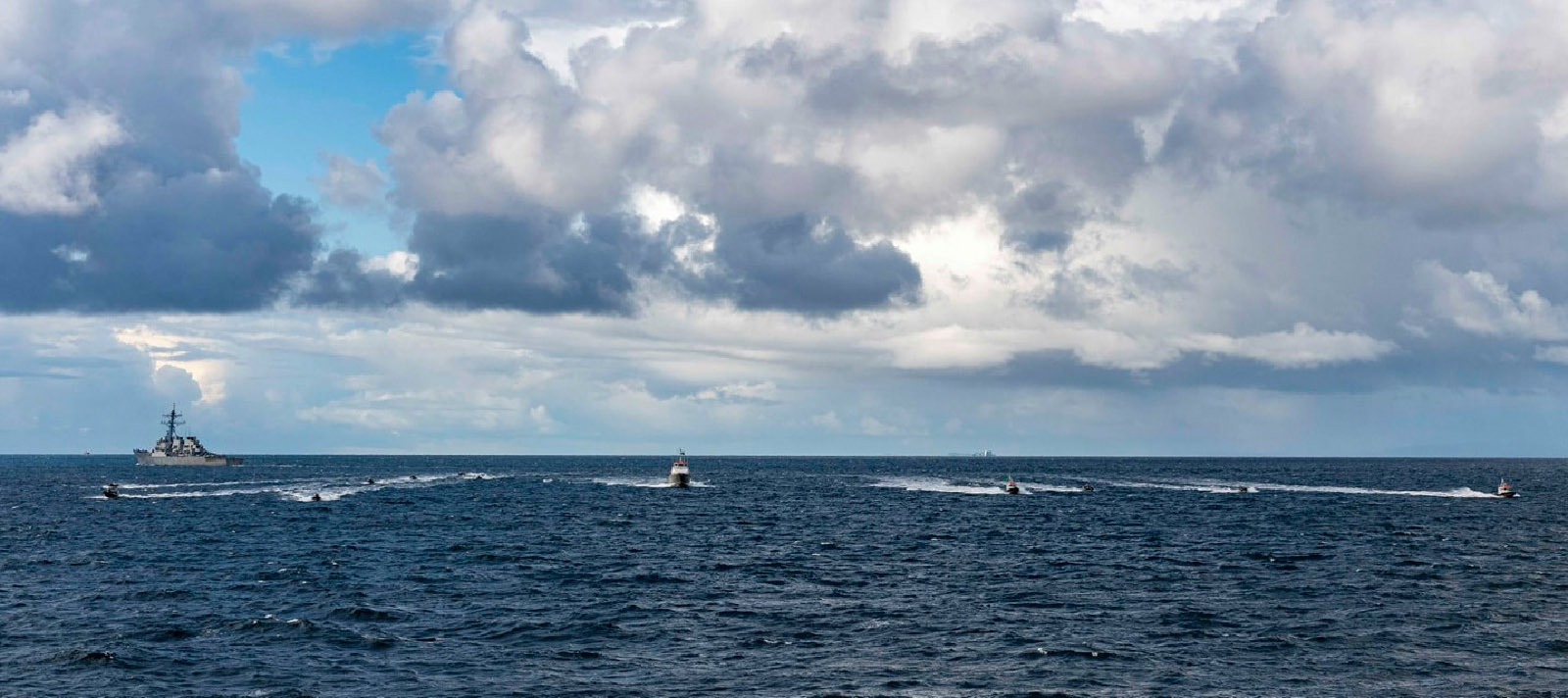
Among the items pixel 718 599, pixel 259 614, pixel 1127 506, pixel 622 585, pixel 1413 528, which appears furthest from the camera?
pixel 1127 506

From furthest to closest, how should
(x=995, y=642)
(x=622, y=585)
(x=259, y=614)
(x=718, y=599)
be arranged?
(x=622, y=585) < (x=718, y=599) < (x=259, y=614) < (x=995, y=642)

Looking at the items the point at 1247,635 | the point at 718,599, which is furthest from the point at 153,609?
the point at 1247,635

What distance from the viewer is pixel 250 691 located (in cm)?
4712

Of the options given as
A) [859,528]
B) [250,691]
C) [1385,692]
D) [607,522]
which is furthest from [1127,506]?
[250,691]

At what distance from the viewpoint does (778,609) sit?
66.9 meters

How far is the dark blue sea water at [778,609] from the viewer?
49.9 meters

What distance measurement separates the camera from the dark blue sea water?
4994cm

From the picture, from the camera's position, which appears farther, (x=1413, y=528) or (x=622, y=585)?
(x=1413, y=528)

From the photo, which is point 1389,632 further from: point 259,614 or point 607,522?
point 607,522

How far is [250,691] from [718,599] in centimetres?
2922

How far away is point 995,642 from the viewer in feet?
189

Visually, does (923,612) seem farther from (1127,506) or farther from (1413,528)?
(1127,506)

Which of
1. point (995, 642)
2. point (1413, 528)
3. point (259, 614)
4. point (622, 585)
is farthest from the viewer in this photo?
point (1413, 528)

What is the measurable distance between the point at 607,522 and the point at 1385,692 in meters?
94.1
